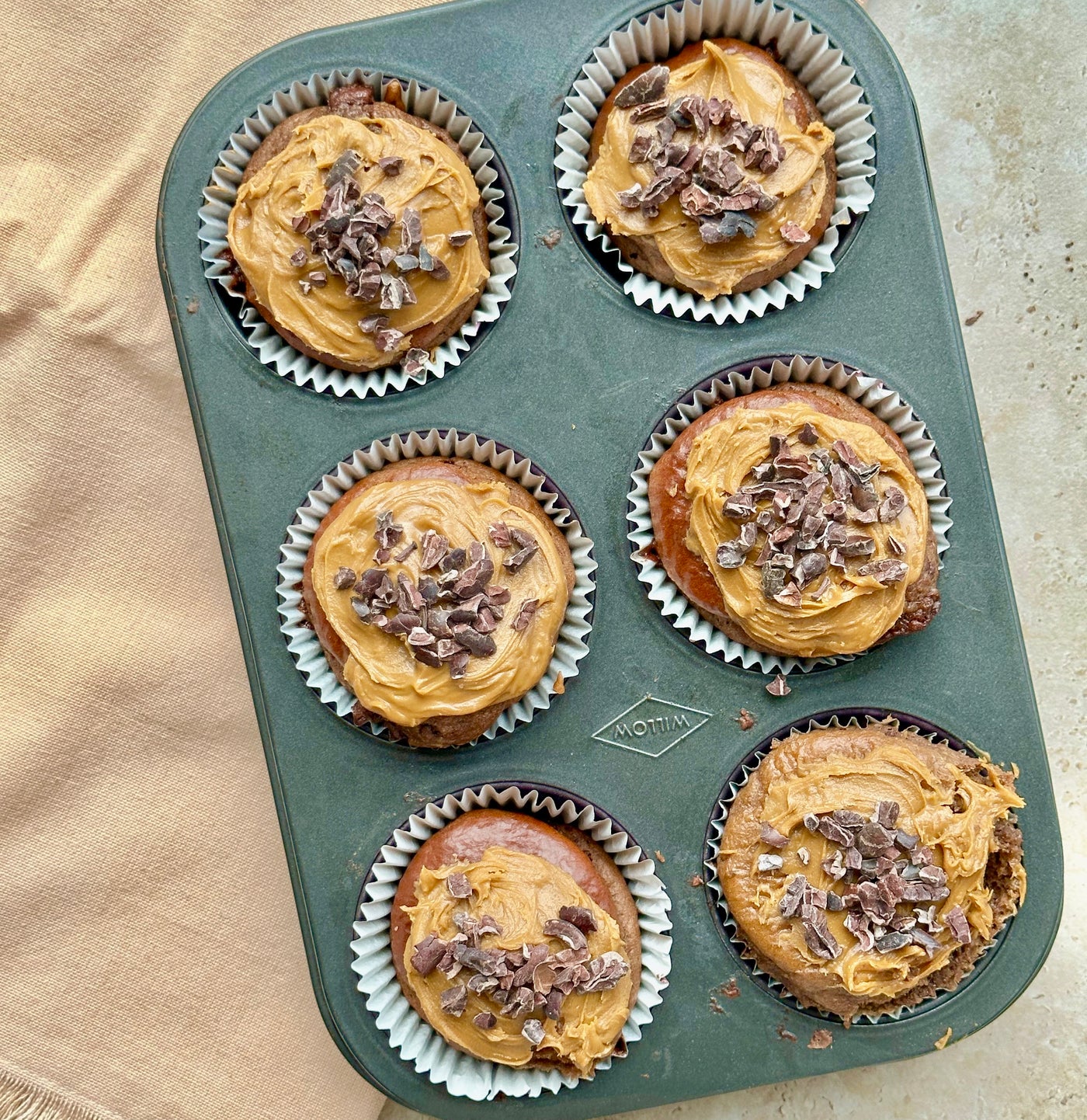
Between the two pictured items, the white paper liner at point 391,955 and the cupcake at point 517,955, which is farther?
the white paper liner at point 391,955

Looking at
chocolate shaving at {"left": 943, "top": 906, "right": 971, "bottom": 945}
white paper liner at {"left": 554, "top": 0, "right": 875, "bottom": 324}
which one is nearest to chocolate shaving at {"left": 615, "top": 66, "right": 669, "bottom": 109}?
white paper liner at {"left": 554, "top": 0, "right": 875, "bottom": 324}

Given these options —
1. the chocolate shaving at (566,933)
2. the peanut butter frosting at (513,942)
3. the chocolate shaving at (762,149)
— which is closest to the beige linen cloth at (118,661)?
the peanut butter frosting at (513,942)

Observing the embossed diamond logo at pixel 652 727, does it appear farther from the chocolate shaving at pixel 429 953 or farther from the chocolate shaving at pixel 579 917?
the chocolate shaving at pixel 429 953

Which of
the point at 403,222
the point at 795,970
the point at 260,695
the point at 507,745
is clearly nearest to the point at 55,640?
the point at 260,695

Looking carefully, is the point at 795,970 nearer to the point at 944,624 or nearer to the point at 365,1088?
the point at 944,624

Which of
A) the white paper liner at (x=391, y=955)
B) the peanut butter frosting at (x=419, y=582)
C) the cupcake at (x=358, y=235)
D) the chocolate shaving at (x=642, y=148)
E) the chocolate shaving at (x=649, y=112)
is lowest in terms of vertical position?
the white paper liner at (x=391, y=955)

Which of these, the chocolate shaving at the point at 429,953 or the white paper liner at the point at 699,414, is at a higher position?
the white paper liner at the point at 699,414
